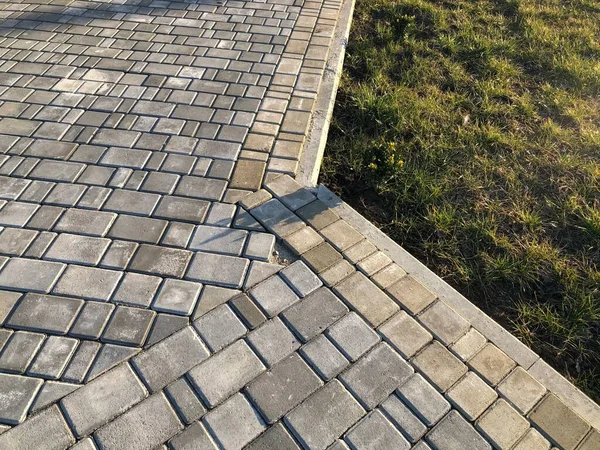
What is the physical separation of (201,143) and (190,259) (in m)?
1.06

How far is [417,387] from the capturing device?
217cm

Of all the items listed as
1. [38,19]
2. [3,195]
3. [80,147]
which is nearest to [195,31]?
[38,19]

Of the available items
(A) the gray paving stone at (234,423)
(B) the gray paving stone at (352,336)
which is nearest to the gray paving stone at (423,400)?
(B) the gray paving stone at (352,336)

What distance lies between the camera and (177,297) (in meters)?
2.45

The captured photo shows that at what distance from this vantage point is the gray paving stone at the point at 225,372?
209 centimetres

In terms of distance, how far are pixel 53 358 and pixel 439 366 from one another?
5.65 ft

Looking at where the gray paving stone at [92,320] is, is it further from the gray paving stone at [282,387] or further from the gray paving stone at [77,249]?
the gray paving stone at [282,387]

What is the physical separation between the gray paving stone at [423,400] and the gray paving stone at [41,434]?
4.50 ft

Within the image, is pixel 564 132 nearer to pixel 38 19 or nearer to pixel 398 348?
pixel 398 348

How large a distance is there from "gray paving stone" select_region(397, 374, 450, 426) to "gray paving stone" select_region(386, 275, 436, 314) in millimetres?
396

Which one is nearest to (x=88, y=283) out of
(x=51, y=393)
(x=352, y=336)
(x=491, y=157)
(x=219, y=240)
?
(x=51, y=393)

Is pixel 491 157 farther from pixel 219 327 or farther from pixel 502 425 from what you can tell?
pixel 219 327

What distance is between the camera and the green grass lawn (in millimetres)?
2768

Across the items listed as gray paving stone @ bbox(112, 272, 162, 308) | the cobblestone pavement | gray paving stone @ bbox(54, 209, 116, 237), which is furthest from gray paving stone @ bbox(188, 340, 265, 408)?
gray paving stone @ bbox(54, 209, 116, 237)
